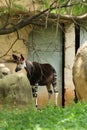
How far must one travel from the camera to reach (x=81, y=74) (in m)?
9.46

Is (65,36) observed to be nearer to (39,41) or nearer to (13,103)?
(39,41)

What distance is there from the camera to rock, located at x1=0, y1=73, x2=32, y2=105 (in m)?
9.12

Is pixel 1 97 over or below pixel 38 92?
over

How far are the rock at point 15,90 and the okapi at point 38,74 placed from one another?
1.70 metres

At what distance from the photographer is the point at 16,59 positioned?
11453mm

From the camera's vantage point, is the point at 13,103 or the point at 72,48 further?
the point at 72,48

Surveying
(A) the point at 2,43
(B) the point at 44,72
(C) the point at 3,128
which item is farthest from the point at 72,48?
(C) the point at 3,128

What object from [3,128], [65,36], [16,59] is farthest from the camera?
[65,36]

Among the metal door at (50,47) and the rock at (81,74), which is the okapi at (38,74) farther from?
the rock at (81,74)

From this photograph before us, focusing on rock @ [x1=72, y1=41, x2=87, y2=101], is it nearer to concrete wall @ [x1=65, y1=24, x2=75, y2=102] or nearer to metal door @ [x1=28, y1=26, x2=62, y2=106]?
metal door @ [x1=28, y1=26, x2=62, y2=106]

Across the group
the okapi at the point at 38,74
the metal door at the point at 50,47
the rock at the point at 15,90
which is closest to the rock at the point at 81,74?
the rock at the point at 15,90

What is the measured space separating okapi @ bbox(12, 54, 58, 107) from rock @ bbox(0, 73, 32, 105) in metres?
1.70

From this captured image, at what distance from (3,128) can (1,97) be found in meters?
4.14

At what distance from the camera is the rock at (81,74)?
942cm
